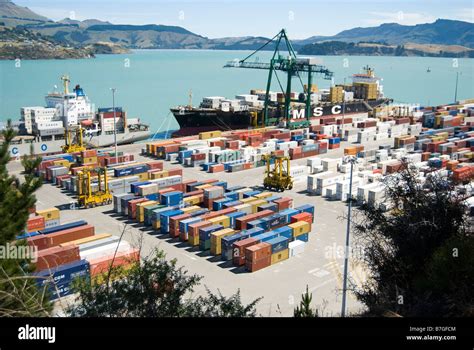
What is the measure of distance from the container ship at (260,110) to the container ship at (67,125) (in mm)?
4635

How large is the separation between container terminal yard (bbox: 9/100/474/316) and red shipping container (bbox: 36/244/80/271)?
0.11 ft

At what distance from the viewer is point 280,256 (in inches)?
592

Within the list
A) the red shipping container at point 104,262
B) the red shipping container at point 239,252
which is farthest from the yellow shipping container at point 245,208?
the red shipping container at point 104,262

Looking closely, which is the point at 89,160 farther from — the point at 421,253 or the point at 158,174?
the point at 421,253

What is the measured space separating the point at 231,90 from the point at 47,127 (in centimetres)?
5055

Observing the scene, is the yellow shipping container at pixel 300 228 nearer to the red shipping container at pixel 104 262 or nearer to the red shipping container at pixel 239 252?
the red shipping container at pixel 239 252

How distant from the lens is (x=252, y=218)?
1689 cm

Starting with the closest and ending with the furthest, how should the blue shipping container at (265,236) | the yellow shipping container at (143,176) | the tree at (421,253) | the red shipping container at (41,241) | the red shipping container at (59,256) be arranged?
1. the tree at (421,253)
2. the red shipping container at (59,256)
3. the red shipping container at (41,241)
4. the blue shipping container at (265,236)
5. the yellow shipping container at (143,176)

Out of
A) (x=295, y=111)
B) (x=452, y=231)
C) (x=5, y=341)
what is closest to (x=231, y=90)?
(x=295, y=111)

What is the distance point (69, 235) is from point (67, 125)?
24.1m

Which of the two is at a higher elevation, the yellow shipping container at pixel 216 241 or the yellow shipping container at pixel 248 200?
the yellow shipping container at pixel 248 200

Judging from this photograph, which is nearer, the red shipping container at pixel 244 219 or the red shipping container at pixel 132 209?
the red shipping container at pixel 244 219

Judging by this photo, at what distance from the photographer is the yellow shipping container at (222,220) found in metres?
16.8

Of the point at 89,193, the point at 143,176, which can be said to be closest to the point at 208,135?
the point at 143,176
